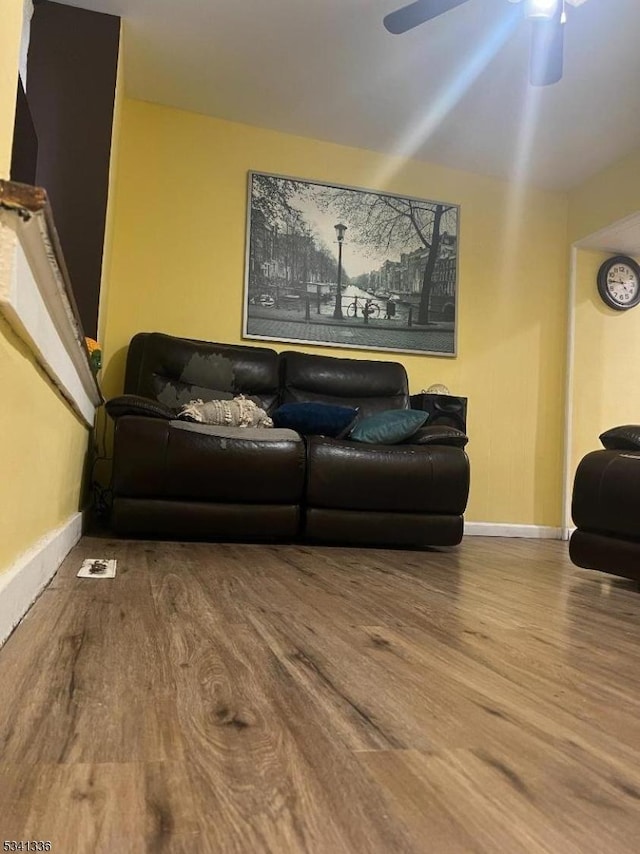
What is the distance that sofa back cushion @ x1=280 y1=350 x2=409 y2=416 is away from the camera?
12.0ft

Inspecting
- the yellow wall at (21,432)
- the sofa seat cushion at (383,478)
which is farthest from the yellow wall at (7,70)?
the sofa seat cushion at (383,478)

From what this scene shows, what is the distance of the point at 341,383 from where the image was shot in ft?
12.1

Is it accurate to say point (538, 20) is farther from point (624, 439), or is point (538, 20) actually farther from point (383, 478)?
point (383, 478)

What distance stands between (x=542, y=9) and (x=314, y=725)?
8.49 feet

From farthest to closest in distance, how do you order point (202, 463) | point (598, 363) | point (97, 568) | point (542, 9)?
point (598, 363) → point (202, 463) → point (542, 9) → point (97, 568)

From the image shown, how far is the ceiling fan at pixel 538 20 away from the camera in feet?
7.72

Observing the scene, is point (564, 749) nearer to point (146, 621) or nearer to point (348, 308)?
point (146, 621)

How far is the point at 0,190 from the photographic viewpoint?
0.77m

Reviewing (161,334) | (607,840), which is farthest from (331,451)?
(607,840)

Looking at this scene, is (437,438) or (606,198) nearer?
(437,438)

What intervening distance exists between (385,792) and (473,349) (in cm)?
392

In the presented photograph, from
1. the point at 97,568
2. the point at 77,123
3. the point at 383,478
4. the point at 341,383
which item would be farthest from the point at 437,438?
the point at 77,123

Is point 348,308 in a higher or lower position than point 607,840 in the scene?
higher

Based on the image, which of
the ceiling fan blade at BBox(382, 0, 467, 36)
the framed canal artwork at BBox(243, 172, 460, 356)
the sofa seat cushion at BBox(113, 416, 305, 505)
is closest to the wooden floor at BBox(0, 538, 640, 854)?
the sofa seat cushion at BBox(113, 416, 305, 505)
